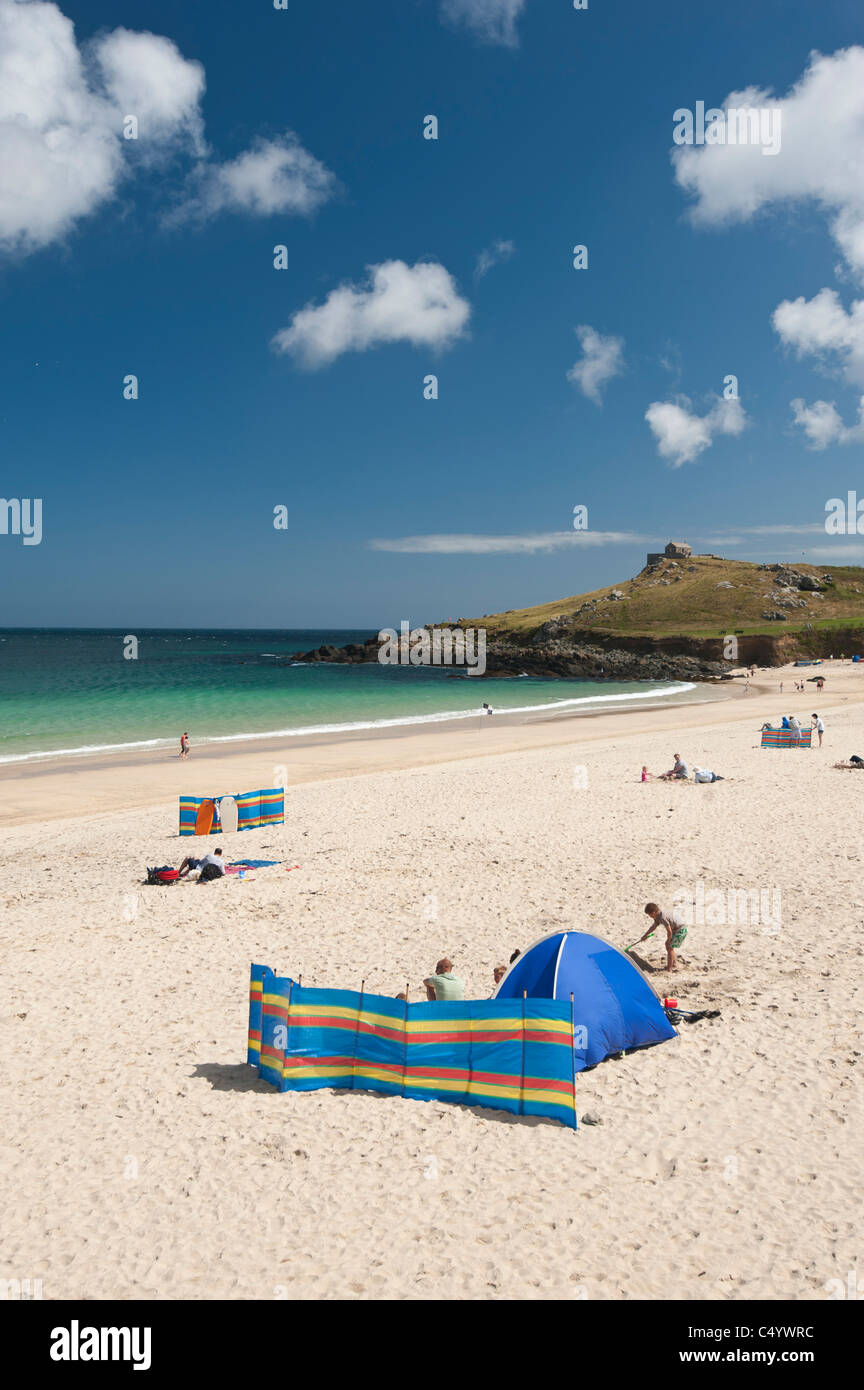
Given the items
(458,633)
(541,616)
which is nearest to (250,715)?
(458,633)

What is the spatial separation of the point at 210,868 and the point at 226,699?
4861cm

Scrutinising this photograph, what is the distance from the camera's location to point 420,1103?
26.5 feet

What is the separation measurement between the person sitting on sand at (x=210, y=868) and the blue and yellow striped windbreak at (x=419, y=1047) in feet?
24.2

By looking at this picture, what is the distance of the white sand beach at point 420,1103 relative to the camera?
595 cm

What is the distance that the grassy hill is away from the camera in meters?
109

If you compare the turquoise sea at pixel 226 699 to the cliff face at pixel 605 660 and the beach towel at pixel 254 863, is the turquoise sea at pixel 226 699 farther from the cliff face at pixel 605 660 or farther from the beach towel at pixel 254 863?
the beach towel at pixel 254 863

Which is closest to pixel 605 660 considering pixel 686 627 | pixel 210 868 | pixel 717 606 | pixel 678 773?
pixel 686 627

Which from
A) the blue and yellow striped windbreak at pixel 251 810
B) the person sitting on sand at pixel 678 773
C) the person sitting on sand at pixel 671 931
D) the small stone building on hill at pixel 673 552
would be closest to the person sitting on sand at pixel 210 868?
the blue and yellow striped windbreak at pixel 251 810

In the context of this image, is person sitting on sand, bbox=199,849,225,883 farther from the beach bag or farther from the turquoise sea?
the turquoise sea

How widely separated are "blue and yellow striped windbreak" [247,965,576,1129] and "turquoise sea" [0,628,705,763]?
30.3m

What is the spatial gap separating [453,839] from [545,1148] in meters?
11.4

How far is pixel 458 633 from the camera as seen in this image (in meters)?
136

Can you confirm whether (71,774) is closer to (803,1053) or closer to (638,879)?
(638,879)


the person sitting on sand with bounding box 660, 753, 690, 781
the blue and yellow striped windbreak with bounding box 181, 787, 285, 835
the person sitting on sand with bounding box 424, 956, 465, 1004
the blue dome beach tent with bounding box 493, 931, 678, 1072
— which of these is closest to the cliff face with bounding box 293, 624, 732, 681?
the person sitting on sand with bounding box 660, 753, 690, 781
